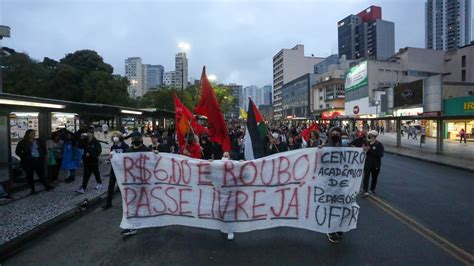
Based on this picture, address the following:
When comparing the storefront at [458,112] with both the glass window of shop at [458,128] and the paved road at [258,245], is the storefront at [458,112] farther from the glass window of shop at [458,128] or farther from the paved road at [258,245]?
the paved road at [258,245]

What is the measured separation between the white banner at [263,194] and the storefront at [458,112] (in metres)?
18.3

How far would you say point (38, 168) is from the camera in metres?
8.54

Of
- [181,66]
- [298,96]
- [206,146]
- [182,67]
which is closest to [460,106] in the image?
[206,146]

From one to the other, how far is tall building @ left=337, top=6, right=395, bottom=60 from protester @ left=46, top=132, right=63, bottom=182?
13680cm

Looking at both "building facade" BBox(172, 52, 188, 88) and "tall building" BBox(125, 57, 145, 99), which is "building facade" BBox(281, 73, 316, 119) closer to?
"building facade" BBox(172, 52, 188, 88)

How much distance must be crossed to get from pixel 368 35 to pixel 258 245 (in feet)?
503

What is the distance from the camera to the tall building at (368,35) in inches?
5246

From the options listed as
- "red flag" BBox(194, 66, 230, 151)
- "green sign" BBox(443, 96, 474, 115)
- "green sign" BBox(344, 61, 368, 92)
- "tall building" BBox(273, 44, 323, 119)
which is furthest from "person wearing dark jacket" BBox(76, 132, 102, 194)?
"tall building" BBox(273, 44, 323, 119)

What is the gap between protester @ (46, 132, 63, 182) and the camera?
9.52 m

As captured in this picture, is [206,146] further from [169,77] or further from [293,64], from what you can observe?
[293,64]

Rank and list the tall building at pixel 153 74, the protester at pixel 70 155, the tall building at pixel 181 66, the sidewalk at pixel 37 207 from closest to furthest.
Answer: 1. the sidewalk at pixel 37 207
2. the protester at pixel 70 155
3. the tall building at pixel 181 66
4. the tall building at pixel 153 74

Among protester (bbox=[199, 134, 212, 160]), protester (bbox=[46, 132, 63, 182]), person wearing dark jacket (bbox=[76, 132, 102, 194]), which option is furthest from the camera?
protester (bbox=[199, 134, 212, 160])

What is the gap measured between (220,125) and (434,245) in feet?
14.0

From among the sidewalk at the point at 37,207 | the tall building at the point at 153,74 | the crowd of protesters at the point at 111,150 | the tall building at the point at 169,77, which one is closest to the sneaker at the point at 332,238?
the crowd of protesters at the point at 111,150
